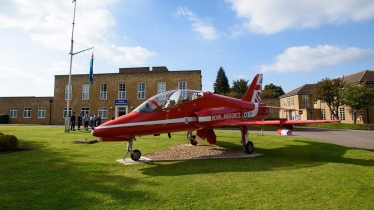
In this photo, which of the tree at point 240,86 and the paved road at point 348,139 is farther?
the tree at point 240,86

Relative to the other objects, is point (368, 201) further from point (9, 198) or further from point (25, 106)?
point (25, 106)

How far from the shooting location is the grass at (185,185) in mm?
4410

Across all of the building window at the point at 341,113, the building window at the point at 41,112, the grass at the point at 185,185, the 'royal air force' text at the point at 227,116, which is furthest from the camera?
the building window at the point at 341,113

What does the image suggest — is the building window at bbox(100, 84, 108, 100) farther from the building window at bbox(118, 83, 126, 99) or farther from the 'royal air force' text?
the 'royal air force' text

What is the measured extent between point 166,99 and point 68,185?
4656 millimetres

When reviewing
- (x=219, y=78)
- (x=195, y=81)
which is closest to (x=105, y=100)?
(x=195, y=81)

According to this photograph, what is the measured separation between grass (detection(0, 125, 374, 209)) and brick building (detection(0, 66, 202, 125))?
31395 millimetres

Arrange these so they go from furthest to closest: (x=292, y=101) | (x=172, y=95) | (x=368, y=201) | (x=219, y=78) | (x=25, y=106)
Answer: (x=219, y=78)
(x=292, y=101)
(x=25, y=106)
(x=172, y=95)
(x=368, y=201)

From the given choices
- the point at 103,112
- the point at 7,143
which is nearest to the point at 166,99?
the point at 7,143

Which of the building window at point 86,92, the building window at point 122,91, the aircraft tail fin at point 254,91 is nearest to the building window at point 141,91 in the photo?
the building window at point 122,91

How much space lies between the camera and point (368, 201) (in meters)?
4.55

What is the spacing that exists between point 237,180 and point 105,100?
3960cm

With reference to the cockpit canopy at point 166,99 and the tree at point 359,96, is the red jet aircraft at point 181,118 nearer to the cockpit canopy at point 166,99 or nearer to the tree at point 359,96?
the cockpit canopy at point 166,99

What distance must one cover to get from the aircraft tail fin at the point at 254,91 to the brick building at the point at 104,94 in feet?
74.5
